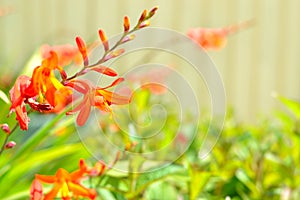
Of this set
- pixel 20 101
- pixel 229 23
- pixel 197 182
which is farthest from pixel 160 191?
pixel 229 23

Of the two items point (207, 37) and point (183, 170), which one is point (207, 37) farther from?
point (183, 170)

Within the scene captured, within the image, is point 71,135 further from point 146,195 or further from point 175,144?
point 146,195

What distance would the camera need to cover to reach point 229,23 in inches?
157

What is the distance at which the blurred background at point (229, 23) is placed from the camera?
13.2 feet

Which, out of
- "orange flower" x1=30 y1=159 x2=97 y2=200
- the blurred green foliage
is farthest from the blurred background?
"orange flower" x1=30 y1=159 x2=97 y2=200

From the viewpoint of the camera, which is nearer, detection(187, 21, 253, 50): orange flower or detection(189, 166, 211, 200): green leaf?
detection(189, 166, 211, 200): green leaf

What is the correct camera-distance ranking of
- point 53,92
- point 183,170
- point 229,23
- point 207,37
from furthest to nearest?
point 229,23, point 207,37, point 183,170, point 53,92

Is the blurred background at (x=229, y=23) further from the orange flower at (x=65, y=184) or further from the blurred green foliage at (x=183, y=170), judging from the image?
the orange flower at (x=65, y=184)

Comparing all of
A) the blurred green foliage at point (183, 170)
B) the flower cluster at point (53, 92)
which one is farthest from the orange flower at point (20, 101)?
the blurred green foliage at point (183, 170)

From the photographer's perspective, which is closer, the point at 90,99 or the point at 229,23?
the point at 90,99

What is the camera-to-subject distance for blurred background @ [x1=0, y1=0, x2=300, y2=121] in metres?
4.02

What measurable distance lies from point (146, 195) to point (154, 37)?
9.36ft

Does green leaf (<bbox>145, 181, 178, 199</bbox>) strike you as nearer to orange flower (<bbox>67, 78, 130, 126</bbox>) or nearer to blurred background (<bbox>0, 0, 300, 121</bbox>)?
orange flower (<bbox>67, 78, 130, 126</bbox>)

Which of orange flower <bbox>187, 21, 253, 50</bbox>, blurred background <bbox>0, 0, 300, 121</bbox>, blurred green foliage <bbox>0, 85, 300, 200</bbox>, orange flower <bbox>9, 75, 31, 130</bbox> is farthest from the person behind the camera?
blurred background <bbox>0, 0, 300, 121</bbox>
